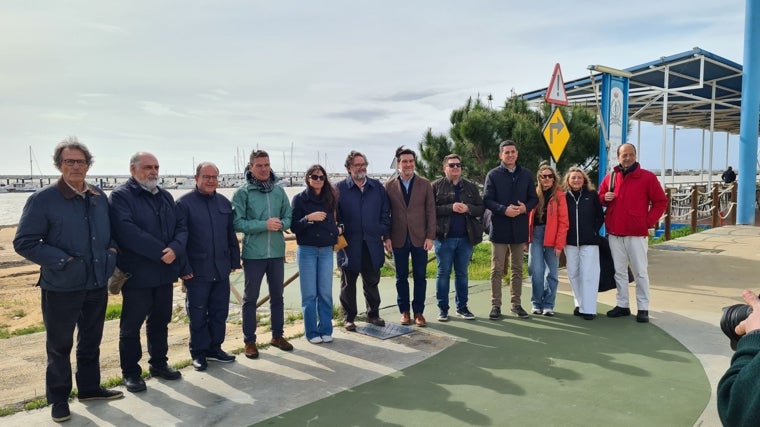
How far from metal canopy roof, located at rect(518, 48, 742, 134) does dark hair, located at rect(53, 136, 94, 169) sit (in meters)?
8.63

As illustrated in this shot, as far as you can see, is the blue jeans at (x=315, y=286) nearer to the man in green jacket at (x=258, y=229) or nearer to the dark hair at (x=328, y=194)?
the man in green jacket at (x=258, y=229)

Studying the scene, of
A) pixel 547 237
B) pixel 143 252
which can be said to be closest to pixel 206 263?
pixel 143 252

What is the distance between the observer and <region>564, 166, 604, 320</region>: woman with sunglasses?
5320 mm

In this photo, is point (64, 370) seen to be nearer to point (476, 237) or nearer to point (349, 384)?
point (349, 384)

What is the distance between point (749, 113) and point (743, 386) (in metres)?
14.9

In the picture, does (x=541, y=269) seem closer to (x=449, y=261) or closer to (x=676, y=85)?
(x=449, y=261)

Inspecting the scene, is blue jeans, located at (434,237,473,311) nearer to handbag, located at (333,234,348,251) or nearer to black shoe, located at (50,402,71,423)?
handbag, located at (333,234,348,251)

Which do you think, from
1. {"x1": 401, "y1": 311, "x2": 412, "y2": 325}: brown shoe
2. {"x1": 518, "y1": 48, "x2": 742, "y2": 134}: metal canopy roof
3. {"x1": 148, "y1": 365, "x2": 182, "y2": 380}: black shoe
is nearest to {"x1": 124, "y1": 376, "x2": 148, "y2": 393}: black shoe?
{"x1": 148, "y1": 365, "x2": 182, "y2": 380}: black shoe

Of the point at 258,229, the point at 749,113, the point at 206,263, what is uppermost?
the point at 749,113

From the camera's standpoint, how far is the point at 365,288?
5.21 meters

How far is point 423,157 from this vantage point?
1077 cm

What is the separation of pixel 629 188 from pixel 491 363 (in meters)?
2.38

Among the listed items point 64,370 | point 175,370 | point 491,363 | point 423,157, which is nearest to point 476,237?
point 491,363

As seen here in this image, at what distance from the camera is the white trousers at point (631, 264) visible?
5191 mm
